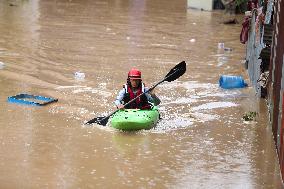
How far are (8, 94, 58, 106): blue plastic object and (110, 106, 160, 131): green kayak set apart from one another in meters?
2.16

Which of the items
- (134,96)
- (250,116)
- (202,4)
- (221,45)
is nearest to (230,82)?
(250,116)

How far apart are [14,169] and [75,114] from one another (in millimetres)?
3175

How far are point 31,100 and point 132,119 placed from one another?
3101 mm

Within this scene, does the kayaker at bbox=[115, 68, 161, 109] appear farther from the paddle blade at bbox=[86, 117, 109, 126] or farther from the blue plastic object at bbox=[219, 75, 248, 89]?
the blue plastic object at bbox=[219, 75, 248, 89]

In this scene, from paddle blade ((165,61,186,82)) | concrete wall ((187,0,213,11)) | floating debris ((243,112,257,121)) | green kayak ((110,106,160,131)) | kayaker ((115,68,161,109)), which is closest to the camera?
green kayak ((110,106,160,131))

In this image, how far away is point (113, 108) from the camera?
40.9ft

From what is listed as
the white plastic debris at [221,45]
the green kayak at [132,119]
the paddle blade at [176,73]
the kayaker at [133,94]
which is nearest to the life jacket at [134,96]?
the kayaker at [133,94]

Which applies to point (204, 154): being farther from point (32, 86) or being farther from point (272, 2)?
point (32, 86)

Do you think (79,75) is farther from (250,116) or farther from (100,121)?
(250,116)

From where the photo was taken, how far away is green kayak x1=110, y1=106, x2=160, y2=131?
10.6 m

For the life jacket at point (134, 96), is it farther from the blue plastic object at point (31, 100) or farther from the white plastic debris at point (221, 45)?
the white plastic debris at point (221, 45)

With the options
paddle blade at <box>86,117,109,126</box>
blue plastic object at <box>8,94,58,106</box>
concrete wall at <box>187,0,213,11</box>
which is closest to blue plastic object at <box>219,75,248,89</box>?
blue plastic object at <box>8,94,58,106</box>

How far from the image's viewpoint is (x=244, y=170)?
9.12 m

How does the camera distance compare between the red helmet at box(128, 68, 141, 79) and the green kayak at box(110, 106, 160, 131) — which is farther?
the red helmet at box(128, 68, 141, 79)
